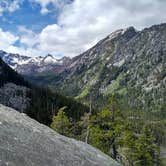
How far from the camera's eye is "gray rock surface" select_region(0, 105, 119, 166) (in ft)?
46.1

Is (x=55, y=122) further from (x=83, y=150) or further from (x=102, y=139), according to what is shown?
(x=83, y=150)

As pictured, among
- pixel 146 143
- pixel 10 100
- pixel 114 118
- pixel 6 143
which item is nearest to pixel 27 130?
pixel 6 143

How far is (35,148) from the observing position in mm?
15438

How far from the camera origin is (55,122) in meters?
66.1

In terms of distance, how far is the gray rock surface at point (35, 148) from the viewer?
14039mm

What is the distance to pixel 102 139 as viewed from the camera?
139 ft

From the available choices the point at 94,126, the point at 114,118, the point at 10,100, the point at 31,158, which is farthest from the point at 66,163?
the point at 10,100

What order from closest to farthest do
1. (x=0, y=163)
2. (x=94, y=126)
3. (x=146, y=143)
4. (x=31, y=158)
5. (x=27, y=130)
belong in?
(x=0, y=163) < (x=31, y=158) < (x=27, y=130) < (x=94, y=126) < (x=146, y=143)

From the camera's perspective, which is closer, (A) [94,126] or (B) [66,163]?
(B) [66,163]

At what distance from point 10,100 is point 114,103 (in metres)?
164

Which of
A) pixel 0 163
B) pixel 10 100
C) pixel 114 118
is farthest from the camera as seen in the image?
pixel 10 100

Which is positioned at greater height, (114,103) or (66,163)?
(114,103)

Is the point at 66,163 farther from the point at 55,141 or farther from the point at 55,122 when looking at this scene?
the point at 55,122

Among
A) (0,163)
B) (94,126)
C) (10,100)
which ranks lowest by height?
(0,163)
